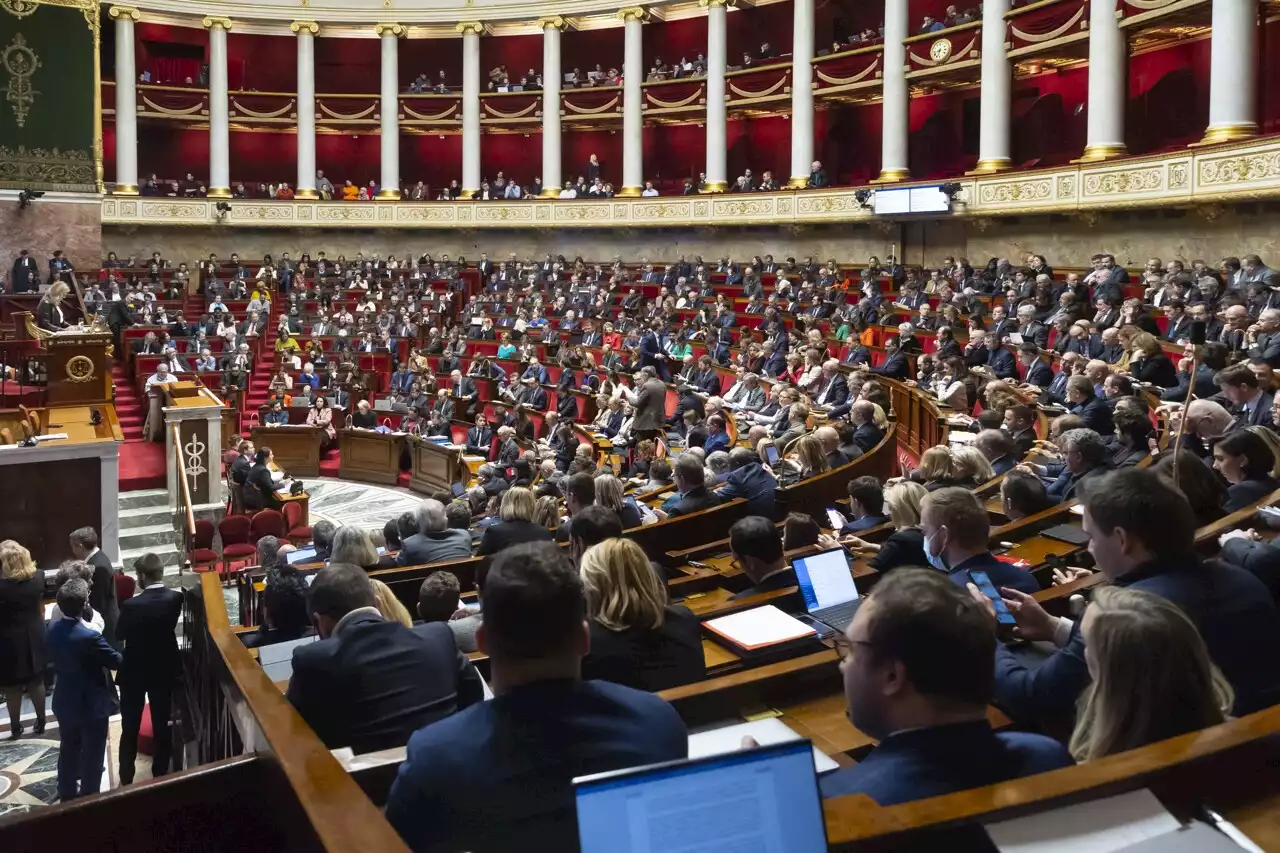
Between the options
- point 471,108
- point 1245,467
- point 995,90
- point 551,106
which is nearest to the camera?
point 1245,467

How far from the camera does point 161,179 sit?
3152 cm

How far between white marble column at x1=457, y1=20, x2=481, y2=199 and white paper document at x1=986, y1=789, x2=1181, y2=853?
28.8 meters

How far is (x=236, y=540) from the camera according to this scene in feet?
39.2

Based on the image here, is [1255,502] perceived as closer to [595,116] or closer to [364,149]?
[595,116]

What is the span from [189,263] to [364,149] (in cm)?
726

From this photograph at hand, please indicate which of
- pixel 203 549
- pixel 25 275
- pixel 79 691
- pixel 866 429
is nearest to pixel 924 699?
pixel 79 691

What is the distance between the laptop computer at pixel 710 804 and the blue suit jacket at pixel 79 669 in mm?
5532

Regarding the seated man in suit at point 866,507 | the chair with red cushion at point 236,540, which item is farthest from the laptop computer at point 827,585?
the chair with red cushion at point 236,540

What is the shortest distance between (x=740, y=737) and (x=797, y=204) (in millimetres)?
21436

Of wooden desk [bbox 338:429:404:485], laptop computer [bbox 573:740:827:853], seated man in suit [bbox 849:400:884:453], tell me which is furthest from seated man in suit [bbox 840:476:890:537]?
wooden desk [bbox 338:429:404:485]

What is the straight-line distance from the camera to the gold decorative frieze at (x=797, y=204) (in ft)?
47.3

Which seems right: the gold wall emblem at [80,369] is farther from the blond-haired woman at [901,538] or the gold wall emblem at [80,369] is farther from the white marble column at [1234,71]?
the white marble column at [1234,71]

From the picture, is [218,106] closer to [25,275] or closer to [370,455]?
[25,275]

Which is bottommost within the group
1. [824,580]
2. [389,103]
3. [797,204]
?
[824,580]
